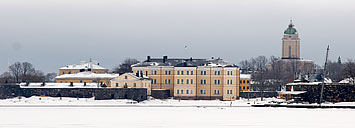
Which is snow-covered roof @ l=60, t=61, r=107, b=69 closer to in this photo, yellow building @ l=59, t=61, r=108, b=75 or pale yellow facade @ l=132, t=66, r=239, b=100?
yellow building @ l=59, t=61, r=108, b=75

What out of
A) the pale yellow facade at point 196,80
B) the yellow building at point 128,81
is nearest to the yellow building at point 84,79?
the pale yellow facade at point 196,80

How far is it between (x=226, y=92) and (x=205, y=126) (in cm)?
7752

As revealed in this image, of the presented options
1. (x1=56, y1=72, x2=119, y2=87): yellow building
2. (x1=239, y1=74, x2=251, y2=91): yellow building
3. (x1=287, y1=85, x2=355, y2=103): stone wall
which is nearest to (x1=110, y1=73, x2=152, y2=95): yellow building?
(x1=56, y1=72, x2=119, y2=87): yellow building

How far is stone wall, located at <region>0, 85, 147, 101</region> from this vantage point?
111 m

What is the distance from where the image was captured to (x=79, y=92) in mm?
115312

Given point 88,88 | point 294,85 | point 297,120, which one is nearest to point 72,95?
point 88,88

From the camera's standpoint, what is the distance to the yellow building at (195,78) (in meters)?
122

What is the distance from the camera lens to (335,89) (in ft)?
242

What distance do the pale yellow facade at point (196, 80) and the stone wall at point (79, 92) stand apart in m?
10.4

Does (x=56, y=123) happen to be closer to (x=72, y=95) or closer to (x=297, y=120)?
(x=297, y=120)

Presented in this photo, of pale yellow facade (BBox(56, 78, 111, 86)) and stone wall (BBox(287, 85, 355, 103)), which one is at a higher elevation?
pale yellow facade (BBox(56, 78, 111, 86))

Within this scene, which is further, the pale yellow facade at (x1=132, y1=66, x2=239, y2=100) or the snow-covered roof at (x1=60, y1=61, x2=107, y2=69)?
the snow-covered roof at (x1=60, y1=61, x2=107, y2=69)

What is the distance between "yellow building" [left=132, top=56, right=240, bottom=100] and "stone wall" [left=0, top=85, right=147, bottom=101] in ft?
34.3

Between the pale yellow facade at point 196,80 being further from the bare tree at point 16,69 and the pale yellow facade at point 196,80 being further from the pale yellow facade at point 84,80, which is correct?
the bare tree at point 16,69
